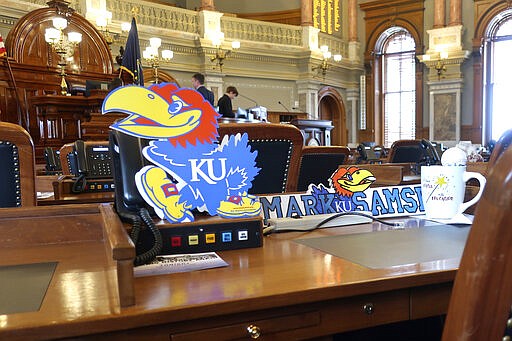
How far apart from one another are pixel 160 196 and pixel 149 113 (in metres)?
0.18

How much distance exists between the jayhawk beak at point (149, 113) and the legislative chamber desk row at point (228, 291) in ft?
0.64

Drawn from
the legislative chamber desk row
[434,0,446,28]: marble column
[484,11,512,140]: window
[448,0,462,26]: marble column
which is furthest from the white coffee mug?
[434,0,446,28]: marble column

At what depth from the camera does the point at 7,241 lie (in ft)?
3.51

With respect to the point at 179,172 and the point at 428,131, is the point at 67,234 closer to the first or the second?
the point at 179,172

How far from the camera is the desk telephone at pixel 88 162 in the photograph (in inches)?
99.0

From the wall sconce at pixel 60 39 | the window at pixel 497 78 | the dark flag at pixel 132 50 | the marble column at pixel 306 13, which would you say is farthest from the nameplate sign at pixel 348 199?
the window at pixel 497 78

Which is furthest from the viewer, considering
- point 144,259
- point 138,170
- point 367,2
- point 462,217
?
point 367,2

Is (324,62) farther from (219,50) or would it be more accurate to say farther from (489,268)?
(489,268)

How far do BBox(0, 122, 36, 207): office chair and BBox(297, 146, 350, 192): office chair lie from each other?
1414 millimetres

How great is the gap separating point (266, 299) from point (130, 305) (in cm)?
20

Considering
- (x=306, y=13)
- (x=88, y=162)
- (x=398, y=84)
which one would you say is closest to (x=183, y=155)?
(x=88, y=162)

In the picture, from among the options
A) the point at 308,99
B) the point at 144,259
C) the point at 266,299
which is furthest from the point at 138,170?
the point at 308,99

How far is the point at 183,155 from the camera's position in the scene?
1031mm

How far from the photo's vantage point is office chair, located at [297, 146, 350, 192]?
266cm
